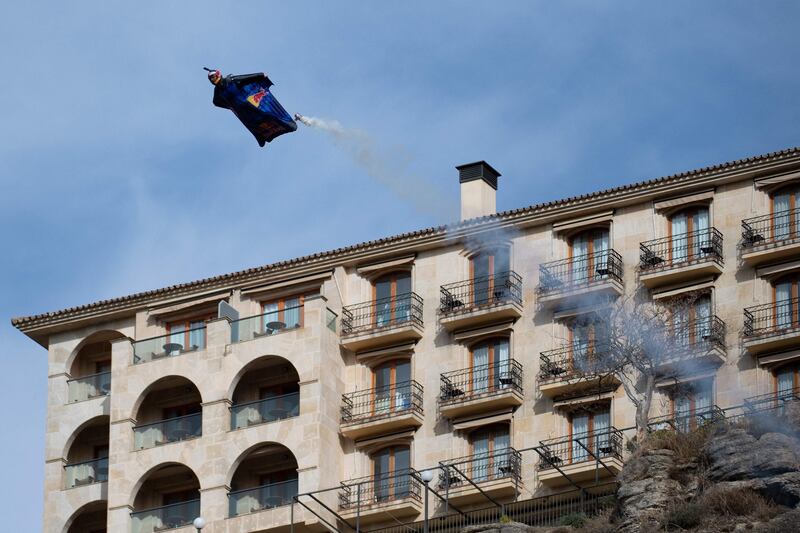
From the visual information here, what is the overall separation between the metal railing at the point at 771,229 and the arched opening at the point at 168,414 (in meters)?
20.1

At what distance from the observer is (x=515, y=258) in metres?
88.1

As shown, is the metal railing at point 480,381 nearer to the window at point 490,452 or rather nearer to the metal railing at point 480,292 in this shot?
the window at point 490,452

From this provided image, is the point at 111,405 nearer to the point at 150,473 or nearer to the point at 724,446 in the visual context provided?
the point at 150,473

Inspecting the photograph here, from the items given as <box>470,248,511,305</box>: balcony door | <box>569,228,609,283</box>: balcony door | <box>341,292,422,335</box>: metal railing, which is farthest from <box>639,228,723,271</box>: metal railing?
<box>341,292,422,335</box>: metal railing

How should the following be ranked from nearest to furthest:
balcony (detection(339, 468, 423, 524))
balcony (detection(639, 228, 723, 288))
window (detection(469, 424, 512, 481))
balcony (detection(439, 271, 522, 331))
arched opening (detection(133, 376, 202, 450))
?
balcony (detection(639, 228, 723, 288))
window (detection(469, 424, 512, 481))
balcony (detection(339, 468, 423, 524))
balcony (detection(439, 271, 522, 331))
arched opening (detection(133, 376, 202, 450))

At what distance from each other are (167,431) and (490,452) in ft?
38.9

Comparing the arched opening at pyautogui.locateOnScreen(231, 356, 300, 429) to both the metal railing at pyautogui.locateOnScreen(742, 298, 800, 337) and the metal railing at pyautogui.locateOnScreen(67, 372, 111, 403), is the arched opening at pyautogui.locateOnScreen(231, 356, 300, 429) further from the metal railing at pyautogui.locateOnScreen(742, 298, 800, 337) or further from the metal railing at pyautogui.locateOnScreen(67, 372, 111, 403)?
the metal railing at pyautogui.locateOnScreen(742, 298, 800, 337)

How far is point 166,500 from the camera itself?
3570 inches

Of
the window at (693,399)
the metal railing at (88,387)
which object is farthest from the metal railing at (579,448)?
the metal railing at (88,387)

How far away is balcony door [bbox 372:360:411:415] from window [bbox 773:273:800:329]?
12.9m

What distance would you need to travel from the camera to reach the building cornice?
279 ft

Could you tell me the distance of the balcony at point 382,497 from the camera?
85.4 meters

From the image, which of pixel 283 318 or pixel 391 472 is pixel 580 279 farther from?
pixel 283 318

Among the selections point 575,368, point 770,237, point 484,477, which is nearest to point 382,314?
point 484,477
